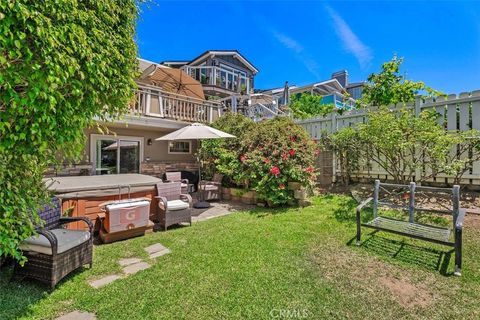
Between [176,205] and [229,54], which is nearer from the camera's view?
[176,205]

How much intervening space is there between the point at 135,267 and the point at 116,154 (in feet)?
24.5

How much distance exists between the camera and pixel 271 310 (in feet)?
9.32

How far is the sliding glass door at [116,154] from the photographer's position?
9.79 metres

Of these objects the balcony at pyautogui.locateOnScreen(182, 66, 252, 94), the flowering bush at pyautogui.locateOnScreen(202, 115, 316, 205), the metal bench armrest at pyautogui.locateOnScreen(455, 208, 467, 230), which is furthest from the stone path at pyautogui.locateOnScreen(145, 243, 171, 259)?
→ the balcony at pyautogui.locateOnScreen(182, 66, 252, 94)

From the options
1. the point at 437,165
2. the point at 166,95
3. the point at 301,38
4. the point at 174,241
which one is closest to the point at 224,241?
the point at 174,241

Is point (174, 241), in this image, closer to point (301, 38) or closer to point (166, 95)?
point (166, 95)

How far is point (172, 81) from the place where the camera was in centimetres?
1280

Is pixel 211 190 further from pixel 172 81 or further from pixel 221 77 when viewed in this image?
pixel 221 77

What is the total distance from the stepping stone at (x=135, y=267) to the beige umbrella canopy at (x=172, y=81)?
1009 cm

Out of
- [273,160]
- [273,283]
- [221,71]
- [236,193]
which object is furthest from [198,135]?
[221,71]

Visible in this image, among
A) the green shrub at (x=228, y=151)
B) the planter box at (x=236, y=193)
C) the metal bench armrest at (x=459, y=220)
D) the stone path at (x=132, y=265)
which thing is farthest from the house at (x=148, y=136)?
the metal bench armrest at (x=459, y=220)

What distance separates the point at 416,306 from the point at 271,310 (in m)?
1.69

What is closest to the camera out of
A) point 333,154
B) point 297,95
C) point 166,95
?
point 333,154

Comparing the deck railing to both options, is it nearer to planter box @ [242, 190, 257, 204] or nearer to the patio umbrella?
the patio umbrella
